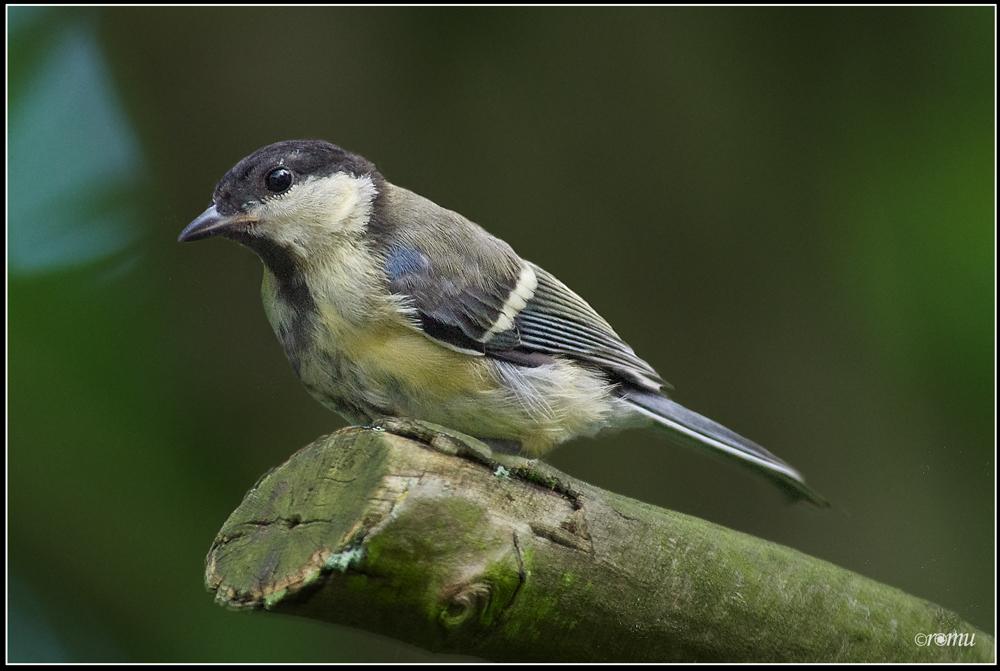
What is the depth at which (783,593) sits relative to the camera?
4.48 ft

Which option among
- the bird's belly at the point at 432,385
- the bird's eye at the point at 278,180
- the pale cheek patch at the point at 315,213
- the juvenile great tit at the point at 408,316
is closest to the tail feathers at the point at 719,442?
the juvenile great tit at the point at 408,316

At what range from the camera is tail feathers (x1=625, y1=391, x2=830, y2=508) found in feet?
5.61

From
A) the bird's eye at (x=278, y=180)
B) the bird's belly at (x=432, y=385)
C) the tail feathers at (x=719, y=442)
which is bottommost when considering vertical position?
the tail feathers at (x=719, y=442)

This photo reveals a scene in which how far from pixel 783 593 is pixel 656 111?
187 cm

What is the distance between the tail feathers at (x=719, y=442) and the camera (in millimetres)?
1711

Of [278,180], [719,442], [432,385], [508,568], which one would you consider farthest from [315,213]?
[719,442]

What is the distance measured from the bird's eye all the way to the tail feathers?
857 mm

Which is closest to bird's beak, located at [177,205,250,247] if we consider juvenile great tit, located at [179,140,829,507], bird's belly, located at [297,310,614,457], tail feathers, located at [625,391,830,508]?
juvenile great tit, located at [179,140,829,507]

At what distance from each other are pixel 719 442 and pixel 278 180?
42.2 inches

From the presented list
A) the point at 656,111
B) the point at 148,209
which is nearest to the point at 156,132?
the point at 148,209

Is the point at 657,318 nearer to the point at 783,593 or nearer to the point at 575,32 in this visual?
the point at 575,32

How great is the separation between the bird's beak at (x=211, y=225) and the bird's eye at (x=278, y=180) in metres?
0.08

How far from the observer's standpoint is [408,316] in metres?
1.51

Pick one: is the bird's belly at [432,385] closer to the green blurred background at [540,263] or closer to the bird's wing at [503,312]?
the bird's wing at [503,312]
